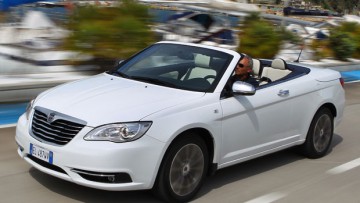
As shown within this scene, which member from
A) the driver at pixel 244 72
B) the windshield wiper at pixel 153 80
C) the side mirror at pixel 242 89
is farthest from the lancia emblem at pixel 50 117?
the driver at pixel 244 72

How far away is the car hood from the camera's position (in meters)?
4.86

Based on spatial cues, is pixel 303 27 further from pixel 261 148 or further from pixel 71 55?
pixel 261 148

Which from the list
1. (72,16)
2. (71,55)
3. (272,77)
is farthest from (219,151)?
(72,16)

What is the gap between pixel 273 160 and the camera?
23.2 feet

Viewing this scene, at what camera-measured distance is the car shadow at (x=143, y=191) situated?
207 inches

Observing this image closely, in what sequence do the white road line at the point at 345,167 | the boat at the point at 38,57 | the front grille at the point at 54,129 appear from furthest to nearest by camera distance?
the boat at the point at 38,57
the white road line at the point at 345,167
the front grille at the point at 54,129

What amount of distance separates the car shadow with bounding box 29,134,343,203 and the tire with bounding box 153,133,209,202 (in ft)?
0.73

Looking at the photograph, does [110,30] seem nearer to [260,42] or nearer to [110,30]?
[110,30]

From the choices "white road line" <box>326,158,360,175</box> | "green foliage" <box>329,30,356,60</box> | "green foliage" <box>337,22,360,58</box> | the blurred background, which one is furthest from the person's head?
"green foliage" <box>337,22,360,58</box>

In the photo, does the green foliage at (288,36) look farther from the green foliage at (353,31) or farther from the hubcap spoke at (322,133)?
the hubcap spoke at (322,133)

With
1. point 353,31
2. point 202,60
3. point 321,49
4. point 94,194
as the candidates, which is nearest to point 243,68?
point 202,60

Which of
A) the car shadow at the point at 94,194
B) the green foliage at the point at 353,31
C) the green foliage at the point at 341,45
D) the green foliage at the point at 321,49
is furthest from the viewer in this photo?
the green foliage at the point at 353,31

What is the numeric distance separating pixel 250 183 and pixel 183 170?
120 cm

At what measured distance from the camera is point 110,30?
10.7m
